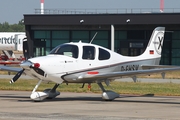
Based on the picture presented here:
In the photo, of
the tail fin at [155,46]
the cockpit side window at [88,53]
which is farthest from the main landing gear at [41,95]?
the tail fin at [155,46]

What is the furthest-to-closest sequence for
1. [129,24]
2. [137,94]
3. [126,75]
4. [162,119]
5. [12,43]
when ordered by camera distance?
[12,43] < [129,24] < [137,94] < [126,75] < [162,119]

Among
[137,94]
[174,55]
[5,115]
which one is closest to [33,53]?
[174,55]

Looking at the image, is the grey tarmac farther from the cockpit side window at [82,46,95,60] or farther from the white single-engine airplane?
the cockpit side window at [82,46,95,60]

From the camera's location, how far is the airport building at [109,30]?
5534 centimetres

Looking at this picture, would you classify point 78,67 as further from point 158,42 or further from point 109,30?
point 109,30

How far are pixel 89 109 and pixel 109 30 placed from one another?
142 ft

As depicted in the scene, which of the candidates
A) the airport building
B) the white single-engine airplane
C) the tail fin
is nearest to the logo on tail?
the tail fin

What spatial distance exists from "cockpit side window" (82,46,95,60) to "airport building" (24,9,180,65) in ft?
115

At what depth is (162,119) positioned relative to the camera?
13.8 m

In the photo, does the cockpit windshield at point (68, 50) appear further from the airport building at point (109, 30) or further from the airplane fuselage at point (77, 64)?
the airport building at point (109, 30)

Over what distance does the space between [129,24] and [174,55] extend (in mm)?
6373

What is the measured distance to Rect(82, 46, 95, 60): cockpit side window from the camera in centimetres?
1923

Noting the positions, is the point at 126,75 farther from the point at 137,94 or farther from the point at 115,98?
the point at 137,94

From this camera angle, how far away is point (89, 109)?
1617 centimetres
